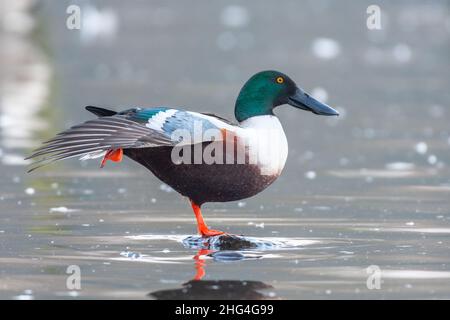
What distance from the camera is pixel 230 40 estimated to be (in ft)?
107

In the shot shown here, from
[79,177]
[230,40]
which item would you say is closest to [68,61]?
[230,40]

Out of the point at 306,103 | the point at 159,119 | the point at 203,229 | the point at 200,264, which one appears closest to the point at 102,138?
the point at 159,119

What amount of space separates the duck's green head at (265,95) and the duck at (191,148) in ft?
0.64

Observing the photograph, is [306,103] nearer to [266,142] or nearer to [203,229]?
[266,142]

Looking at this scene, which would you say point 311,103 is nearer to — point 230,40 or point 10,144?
point 10,144

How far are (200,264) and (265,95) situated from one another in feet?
6.12

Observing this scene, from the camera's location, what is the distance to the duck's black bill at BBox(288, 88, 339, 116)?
1010 cm

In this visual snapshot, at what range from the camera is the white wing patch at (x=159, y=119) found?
9039 millimetres

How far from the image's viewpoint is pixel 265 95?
978cm

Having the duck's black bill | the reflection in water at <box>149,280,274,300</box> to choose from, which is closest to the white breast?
the duck's black bill

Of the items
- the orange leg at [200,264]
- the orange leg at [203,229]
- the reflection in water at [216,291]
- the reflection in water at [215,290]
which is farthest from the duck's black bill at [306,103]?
the reflection in water at [216,291]

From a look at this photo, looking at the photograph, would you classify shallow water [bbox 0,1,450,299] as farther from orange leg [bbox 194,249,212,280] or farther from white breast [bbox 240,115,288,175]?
white breast [bbox 240,115,288,175]

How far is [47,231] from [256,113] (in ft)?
5.95

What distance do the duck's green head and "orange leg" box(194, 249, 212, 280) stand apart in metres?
1.25
